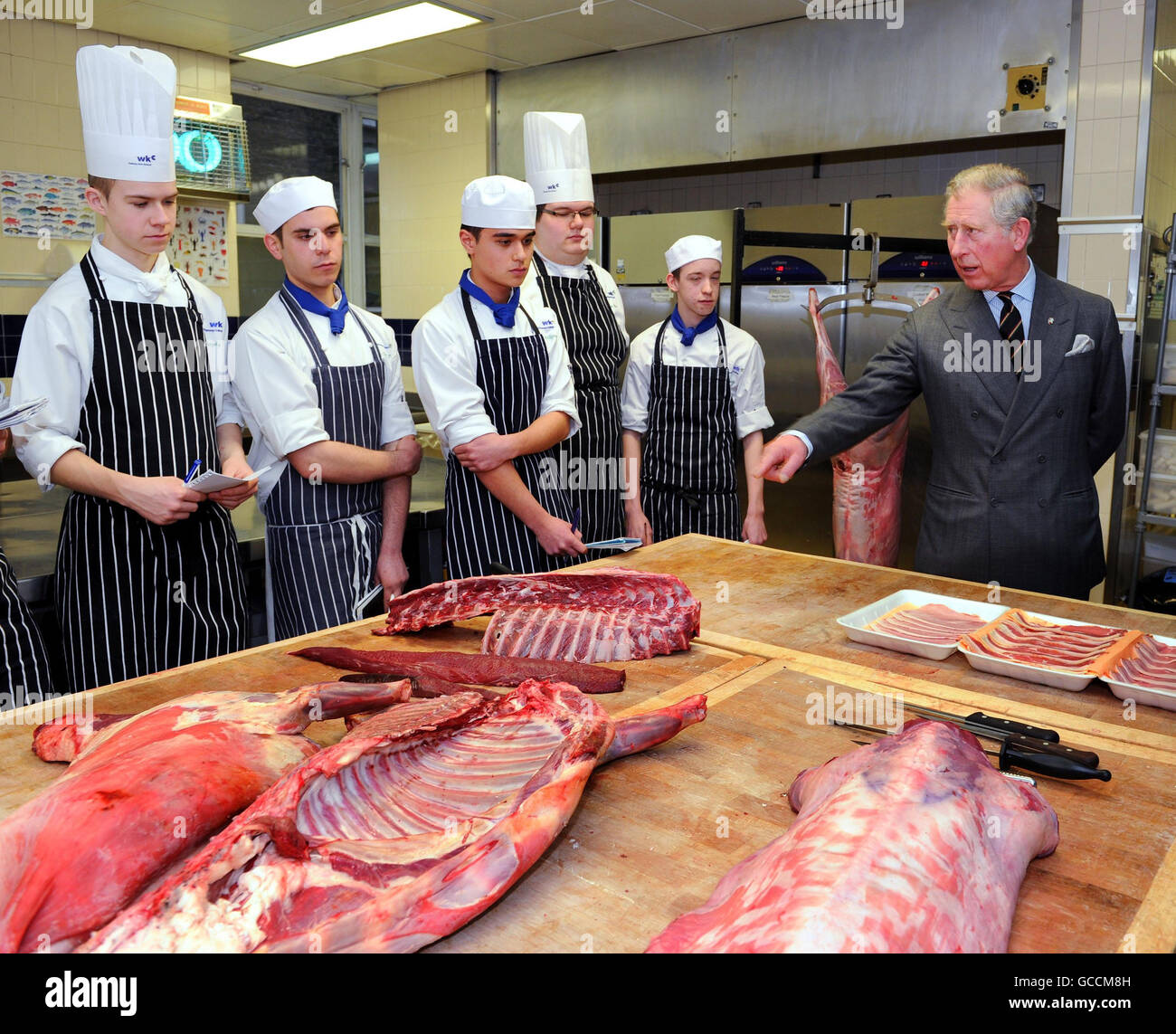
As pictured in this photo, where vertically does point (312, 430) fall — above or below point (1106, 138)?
below

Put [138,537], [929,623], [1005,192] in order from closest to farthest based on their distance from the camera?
[929,623], [138,537], [1005,192]

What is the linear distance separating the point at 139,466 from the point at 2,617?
1.94ft

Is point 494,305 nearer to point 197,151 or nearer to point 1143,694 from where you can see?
point 1143,694

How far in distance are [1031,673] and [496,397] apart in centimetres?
184

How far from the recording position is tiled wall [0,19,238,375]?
5.52 metres

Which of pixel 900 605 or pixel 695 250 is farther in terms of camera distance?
pixel 695 250

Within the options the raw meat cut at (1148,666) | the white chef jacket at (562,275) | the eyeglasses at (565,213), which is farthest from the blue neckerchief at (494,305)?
the raw meat cut at (1148,666)

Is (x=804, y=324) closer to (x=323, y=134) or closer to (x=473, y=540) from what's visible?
(x=473, y=540)

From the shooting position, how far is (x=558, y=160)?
12.3 ft

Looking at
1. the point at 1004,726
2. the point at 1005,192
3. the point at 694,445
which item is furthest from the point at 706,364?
the point at 1004,726

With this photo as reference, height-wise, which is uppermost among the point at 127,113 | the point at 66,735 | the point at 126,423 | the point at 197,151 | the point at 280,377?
the point at 197,151

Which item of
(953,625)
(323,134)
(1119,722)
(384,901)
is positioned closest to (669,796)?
(384,901)

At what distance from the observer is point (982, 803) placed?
122 centimetres

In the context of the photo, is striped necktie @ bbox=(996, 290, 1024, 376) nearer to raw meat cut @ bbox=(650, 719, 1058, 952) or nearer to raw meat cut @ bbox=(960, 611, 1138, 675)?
raw meat cut @ bbox=(960, 611, 1138, 675)
